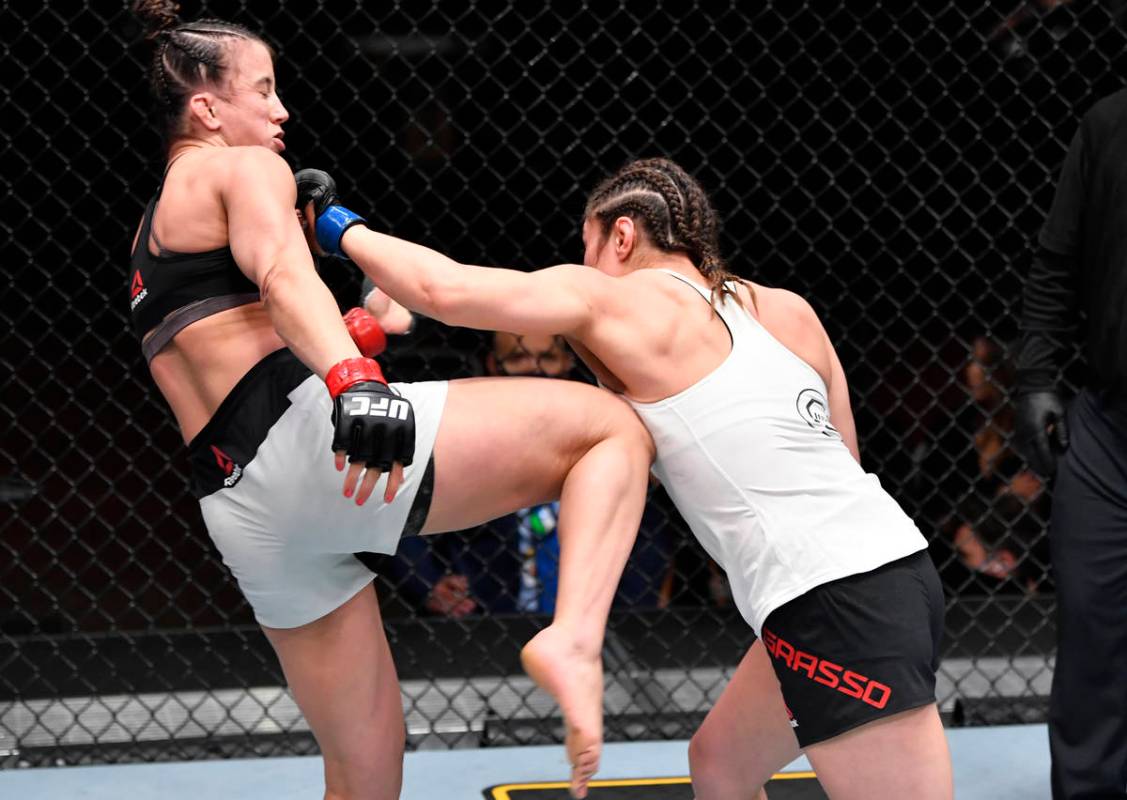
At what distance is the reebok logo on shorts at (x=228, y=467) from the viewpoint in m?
1.61

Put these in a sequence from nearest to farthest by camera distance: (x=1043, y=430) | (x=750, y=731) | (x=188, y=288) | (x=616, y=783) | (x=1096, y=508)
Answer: (x=188, y=288)
(x=750, y=731)
(x=1096, y=508)
(x=1043, y=430)
(x=616, y=783)

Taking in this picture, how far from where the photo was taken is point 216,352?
Result: 1619 millimetres

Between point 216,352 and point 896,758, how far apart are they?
1.00 m

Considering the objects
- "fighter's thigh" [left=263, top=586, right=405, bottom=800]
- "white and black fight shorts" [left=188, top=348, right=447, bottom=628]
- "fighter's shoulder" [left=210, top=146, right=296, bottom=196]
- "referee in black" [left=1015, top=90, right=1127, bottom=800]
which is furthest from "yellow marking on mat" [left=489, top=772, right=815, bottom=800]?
"fighter's shoulder" [left=210, top=146, right=296, bottom=196]

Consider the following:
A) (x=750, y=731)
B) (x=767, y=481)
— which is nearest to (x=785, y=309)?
(x=767, y=481)

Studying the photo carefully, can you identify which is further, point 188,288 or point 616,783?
point 616,783

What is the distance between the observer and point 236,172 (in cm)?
158

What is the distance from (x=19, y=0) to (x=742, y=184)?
2.13 m

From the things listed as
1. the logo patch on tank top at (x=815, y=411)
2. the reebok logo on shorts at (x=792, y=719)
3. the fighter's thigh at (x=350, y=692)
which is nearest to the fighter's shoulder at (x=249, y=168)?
the fighter's thigh at (x=350, y=692)

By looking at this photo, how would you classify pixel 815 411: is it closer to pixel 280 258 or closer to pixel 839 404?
pixel 839 404

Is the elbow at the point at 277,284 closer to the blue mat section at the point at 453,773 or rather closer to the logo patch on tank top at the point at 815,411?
the logo patch on tank top at the point at 815,411

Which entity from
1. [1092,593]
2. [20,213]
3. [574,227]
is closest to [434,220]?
[574,227]

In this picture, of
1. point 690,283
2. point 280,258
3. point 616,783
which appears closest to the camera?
point 280,258

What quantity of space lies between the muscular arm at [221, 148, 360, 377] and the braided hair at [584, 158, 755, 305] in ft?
1.56
